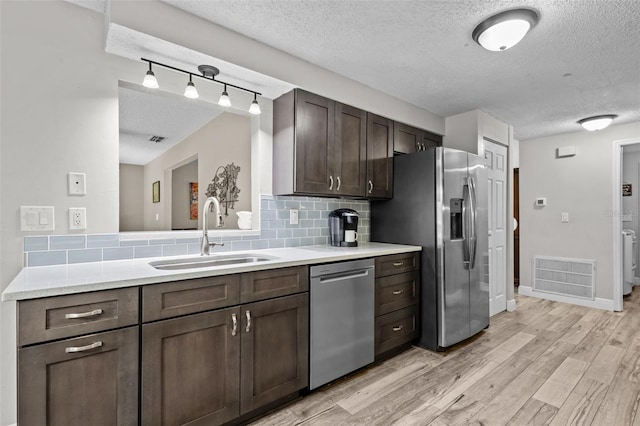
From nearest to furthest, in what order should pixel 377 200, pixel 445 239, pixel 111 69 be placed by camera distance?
pixel 111 69
pixel 445 239
pixel 377 200

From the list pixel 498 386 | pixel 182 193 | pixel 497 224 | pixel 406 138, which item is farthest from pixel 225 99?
pixel 182 193

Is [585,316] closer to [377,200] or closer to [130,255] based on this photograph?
[377,200]

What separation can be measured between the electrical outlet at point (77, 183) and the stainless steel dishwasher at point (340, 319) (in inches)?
56.4

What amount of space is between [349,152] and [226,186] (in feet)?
5.63

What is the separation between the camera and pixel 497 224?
12.8 ft

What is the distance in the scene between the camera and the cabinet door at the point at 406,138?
3268mm

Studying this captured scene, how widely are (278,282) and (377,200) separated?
66.4 inches

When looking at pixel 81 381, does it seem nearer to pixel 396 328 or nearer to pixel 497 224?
pixel 396 328

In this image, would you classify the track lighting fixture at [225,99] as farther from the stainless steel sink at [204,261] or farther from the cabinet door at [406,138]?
the cabinet door at [406,138]

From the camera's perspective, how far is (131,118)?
12.3 feet

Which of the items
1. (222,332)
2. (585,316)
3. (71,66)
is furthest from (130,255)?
(585,316)

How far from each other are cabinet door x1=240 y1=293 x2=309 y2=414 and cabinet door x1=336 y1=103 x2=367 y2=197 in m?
1.13

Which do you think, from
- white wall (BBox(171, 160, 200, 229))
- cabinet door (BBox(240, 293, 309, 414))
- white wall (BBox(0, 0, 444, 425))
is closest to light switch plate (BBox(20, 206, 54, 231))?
white wall (BBox(0, 0, 444, 425))

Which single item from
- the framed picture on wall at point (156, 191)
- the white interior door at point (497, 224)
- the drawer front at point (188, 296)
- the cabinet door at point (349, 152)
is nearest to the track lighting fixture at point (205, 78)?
the cabinet door at point (349, 152)
